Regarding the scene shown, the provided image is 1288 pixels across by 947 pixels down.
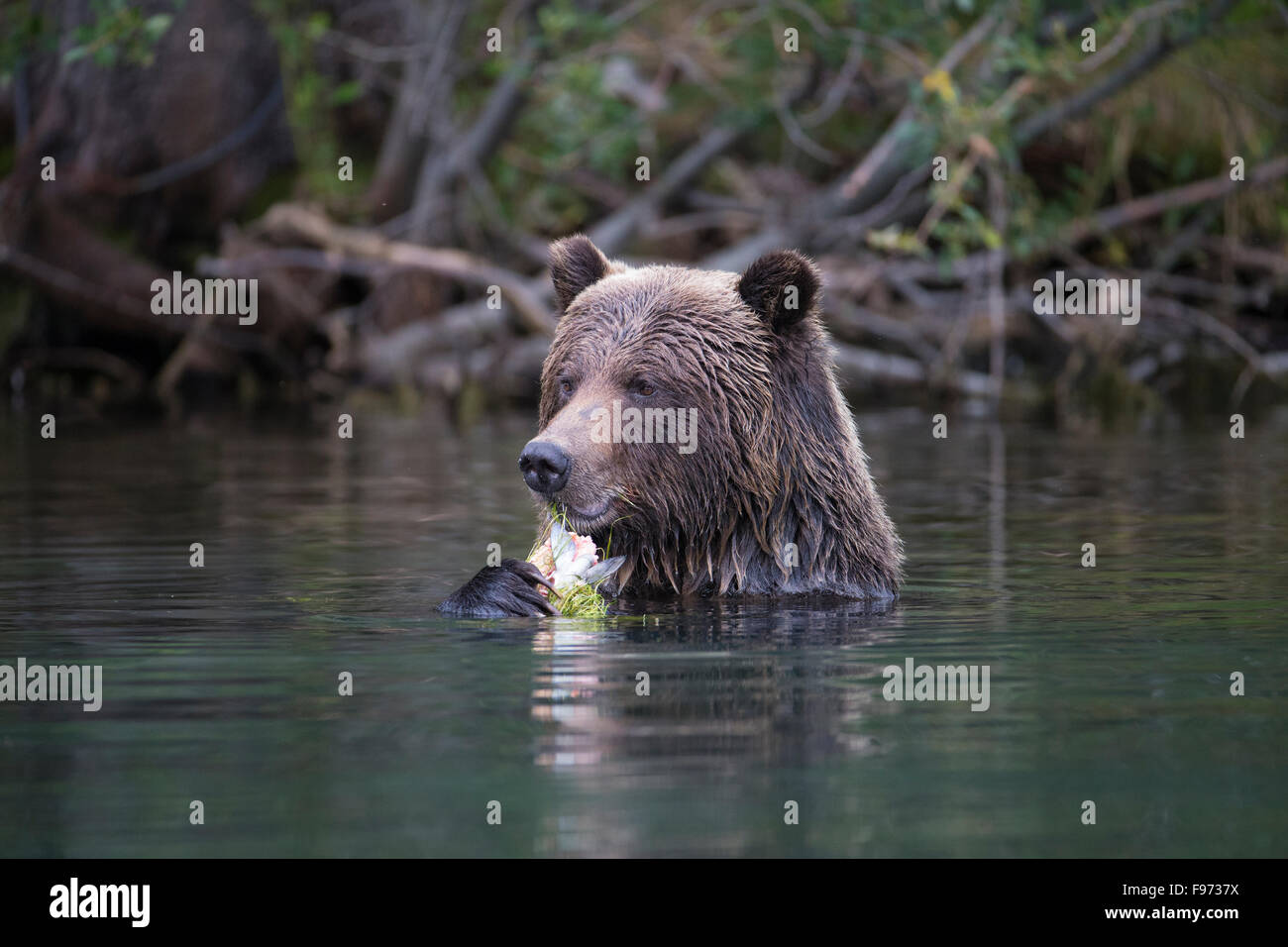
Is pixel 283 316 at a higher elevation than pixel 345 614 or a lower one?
higher

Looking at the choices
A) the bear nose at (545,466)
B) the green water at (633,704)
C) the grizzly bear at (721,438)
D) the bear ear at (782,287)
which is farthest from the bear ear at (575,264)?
the green water at (633,704)

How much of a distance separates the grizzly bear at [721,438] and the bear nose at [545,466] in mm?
262

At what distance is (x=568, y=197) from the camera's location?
25375 mm

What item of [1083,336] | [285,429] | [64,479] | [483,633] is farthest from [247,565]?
[1083,336]

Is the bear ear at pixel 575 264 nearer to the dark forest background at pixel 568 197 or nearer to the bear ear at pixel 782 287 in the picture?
the bear ear at pixel 782 287

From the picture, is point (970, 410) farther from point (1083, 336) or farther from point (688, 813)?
point (688, 813)

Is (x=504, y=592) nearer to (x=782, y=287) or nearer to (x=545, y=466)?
(x=545, y=466)

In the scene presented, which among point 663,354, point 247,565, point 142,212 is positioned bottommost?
point 247,565

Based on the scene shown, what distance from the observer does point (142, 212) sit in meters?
25.3

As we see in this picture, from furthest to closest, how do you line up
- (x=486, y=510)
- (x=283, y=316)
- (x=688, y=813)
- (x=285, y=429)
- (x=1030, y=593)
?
(x=283, y=316) < (x=285, y=429) < (x=486, y=510) < (x=1030, y=593) < (x=688, y=813)

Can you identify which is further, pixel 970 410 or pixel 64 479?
pixel 970 410

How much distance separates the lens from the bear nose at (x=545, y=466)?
7.48m

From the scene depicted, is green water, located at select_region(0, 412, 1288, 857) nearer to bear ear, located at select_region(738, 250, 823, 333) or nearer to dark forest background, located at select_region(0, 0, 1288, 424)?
bear ear, located at select_region(738, 250, 823, 333)

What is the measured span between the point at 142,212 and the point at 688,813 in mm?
22415
